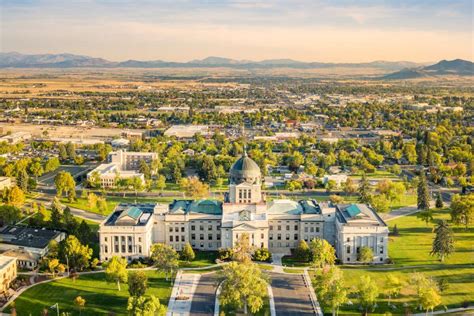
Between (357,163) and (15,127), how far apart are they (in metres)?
121

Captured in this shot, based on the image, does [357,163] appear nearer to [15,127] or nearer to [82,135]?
[82,135]

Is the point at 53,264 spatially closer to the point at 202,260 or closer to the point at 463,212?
the point at 202,260

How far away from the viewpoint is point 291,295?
5619 cm

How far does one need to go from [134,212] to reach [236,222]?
45.5 ft

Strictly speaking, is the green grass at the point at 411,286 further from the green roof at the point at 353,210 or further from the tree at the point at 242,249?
the tree at the point at 242,249

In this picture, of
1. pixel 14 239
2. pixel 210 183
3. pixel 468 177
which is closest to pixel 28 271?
pixel 14 239

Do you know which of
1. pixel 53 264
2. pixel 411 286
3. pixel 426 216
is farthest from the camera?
pixel 426 216

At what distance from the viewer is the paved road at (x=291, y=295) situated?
52594 millimetres

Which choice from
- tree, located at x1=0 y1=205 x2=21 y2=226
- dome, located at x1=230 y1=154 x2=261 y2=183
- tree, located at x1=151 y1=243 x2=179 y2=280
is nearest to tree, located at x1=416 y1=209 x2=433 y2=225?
dome, located at x1=230 y1=154 x2=261 y2=183

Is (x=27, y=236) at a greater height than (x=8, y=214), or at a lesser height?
lesser

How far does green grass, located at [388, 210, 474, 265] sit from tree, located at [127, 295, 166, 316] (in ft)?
106

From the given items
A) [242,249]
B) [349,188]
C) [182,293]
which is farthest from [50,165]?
[182,293]

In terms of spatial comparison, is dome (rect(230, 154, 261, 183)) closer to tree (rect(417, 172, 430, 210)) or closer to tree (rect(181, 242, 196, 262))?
tree (rect(181, 242, 196, 262))

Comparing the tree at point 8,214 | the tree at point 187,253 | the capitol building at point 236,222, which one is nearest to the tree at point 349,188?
the capitol building at point 236,222
